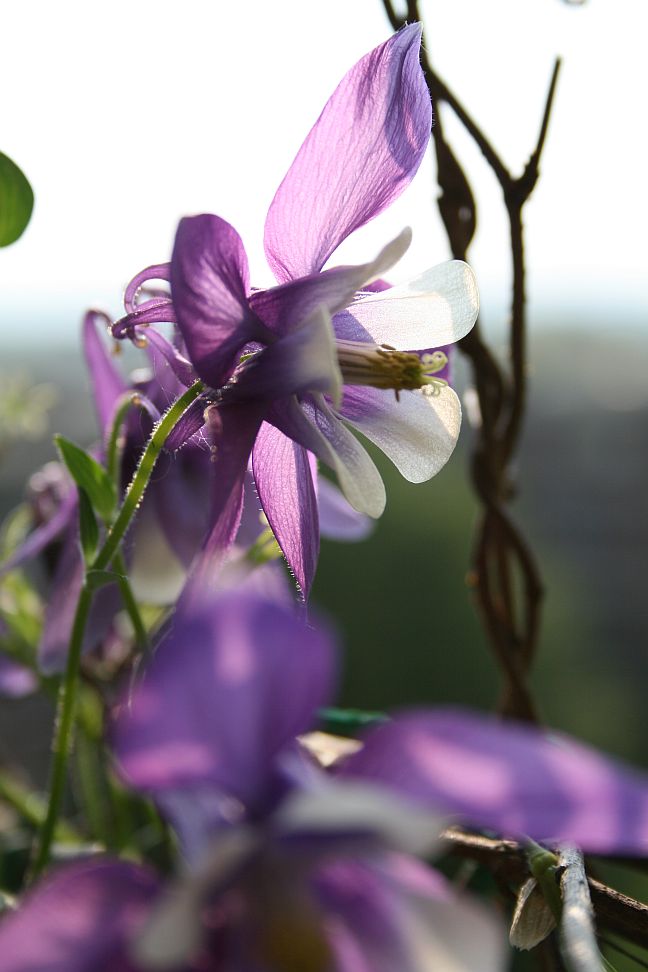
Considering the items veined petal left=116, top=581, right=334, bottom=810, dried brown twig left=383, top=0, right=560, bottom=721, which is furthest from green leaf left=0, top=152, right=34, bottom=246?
veined petal left=116, top=581, right=334, bottom=810

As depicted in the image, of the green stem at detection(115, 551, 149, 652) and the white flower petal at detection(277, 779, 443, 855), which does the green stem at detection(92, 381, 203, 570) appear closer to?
the green stem at detection(115, 551, 149, 652)

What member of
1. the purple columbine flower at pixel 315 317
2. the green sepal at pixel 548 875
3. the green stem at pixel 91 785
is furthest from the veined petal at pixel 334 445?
the green stem at pixel 91 785

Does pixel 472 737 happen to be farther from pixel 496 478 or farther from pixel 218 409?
pixel 496 478

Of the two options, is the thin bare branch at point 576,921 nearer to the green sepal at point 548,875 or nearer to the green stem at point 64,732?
the green sepal at point 548,875

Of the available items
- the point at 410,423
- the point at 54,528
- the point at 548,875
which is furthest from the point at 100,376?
the point at 548,875

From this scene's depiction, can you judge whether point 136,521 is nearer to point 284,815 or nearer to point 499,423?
point 499,423

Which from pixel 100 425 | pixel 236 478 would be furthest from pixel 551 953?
pixel 100 425
